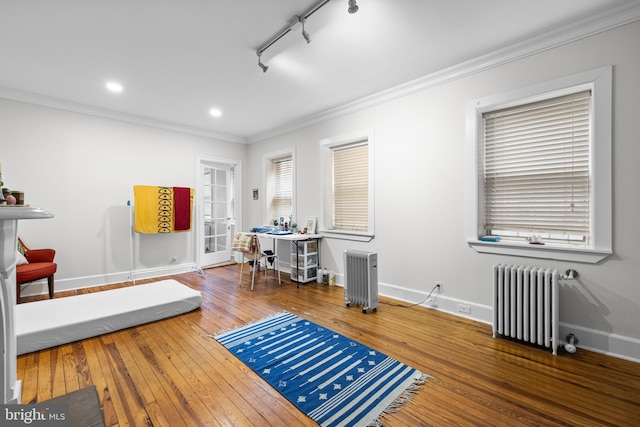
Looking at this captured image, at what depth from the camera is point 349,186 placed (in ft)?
14.1

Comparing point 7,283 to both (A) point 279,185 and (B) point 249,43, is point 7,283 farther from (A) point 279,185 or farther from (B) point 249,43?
(A) point 279,185

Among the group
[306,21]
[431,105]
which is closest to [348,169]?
[431,105]

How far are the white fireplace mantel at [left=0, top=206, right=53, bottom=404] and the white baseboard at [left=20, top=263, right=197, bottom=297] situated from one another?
3287mm

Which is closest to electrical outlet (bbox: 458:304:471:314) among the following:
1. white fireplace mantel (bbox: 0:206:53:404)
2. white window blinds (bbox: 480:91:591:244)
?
white window blinds (bbox: 480:91:591:244)

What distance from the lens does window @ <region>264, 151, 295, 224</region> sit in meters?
5.35

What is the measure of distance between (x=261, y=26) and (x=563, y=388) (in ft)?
11.5

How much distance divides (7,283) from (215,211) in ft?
15.2

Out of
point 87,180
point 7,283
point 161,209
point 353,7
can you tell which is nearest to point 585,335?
point 353,7

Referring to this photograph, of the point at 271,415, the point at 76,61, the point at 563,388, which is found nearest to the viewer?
the point at 271,415

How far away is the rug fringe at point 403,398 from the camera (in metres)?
1.58

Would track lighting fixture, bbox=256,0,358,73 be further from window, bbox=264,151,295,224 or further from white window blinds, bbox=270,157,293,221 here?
white window blinds, bbox=270,157,293,221

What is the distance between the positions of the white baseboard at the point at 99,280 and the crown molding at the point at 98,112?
245 centimetres

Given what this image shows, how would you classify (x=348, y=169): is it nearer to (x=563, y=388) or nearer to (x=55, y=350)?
(x=563, y=388)

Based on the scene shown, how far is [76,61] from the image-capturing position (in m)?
2.88
